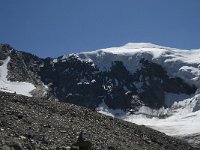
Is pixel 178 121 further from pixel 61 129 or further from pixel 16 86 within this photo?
pixel 61 129

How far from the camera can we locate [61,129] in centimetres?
3850

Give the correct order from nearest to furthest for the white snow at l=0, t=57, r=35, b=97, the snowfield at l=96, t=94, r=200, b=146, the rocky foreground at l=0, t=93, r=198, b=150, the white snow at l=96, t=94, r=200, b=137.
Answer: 1. the rocky foreground at l=0, t=93, r=198, b=150
2. the snowfield at l=96, t=94, r=200, b=146
3. the white snow at l=96, t=94, r=200, b=137
4. the white snow at l=0, t=57, r=35, b=97

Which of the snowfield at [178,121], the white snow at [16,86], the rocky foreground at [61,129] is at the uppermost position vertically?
the white snow at [16,86]

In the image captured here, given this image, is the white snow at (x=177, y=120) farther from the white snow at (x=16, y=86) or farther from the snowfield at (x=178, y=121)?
the white snow at (x=16, y=86)

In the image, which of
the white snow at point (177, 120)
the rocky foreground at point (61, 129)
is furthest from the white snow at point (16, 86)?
the rocky foreground at point (61, 129)

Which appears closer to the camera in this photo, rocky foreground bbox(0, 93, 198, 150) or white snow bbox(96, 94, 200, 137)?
rocky foreground bbox(0, 93, 198, 150)

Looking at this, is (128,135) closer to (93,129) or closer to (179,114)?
(93,129)

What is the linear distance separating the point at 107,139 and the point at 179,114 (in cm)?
15370

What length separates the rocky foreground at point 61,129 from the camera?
3233cm

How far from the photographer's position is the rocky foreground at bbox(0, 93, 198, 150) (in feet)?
106

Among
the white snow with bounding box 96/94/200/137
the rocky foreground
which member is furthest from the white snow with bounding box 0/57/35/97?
the rocky foreground

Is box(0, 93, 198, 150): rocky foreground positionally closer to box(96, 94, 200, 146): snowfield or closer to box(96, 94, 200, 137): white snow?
box(96, 94, 200, 146): snowfield

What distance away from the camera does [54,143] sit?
33.0 m

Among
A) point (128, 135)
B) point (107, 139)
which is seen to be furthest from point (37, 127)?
point (128, 135)
